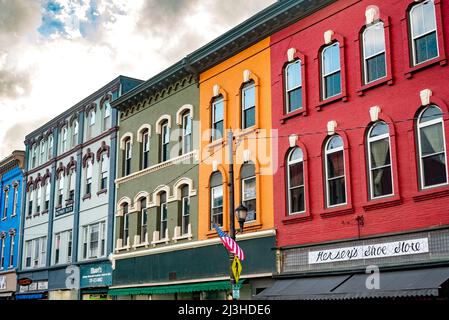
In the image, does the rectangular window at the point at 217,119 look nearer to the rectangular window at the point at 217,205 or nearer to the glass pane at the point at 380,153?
the rectangular window at the point at 217,205

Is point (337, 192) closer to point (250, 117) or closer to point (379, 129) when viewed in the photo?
point (379, 129)

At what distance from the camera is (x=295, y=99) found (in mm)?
21703

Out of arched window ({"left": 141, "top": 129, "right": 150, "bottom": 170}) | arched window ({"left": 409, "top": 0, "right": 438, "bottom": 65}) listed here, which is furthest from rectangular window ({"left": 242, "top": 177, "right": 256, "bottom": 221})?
arched window ({"left": 141, "top": 129, "right": 150, "bottom": 170})

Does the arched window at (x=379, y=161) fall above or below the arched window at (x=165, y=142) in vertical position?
below

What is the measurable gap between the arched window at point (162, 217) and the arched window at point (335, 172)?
415 inches

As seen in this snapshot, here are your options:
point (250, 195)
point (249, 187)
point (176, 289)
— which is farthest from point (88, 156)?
point (250, 195)

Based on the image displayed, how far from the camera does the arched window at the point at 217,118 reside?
82.8 feet

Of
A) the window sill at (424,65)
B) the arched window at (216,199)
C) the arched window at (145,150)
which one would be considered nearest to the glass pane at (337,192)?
the window sill at (424,65)

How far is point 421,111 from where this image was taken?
17.0 m

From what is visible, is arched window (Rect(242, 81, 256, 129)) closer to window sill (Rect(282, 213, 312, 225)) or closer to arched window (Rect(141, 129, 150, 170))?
window sill (Rect(282, 213, 312, 225))

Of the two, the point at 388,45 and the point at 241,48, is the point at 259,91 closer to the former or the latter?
the point at 241,48
